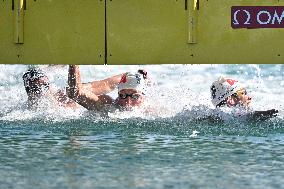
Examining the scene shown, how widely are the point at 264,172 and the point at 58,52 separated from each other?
10.2 ft

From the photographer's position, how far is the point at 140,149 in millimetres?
9766

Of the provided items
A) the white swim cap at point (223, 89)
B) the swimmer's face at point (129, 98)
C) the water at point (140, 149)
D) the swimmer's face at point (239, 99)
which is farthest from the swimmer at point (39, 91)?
the swimmer's face at point (239, 99)

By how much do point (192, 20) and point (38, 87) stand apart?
11.4 ft

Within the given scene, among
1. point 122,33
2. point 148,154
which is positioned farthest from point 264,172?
point 122,33

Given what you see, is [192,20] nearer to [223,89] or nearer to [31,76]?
[223,89]

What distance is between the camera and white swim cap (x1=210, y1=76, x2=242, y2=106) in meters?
12.4

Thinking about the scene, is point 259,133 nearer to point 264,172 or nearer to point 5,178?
point 264,172

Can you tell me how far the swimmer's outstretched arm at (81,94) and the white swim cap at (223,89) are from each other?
1376mm

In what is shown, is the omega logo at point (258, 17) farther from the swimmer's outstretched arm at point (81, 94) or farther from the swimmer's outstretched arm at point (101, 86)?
the swimmer's outstretched arm at point (101, 86)

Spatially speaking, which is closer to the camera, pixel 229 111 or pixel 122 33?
pixel 122 33

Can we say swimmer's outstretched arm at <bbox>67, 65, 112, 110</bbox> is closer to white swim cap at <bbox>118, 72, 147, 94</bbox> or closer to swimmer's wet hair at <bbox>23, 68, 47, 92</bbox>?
white swim cap at <bbox>118, 72, 147, 94</bbox>

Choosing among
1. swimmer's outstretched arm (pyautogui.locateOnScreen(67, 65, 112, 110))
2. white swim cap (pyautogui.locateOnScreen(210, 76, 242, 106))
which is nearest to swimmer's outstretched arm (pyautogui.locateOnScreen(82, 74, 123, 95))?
swimmer's outstretched arm (pyautogui.locateOnScreen(67, 65, 112, 110))

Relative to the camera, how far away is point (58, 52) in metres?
10.8

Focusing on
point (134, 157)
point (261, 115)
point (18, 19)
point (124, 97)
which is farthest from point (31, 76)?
point (134, 157)
